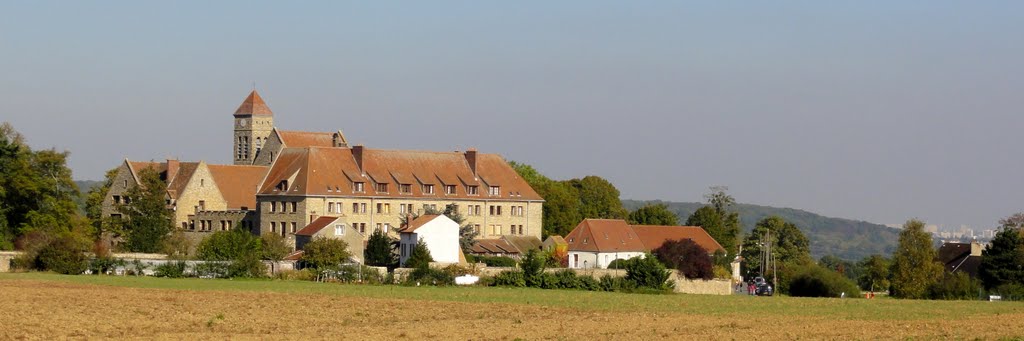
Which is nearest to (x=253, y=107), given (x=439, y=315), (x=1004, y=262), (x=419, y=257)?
(x=419, y=257)

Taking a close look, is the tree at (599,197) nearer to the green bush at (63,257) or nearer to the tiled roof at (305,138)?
the tiled roof at (305,138)

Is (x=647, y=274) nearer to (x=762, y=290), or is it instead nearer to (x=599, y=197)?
(x=762, y=290)

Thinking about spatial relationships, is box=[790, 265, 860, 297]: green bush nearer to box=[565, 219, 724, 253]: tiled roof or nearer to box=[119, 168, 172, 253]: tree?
box=[565, 219, 724, 253]: tiled roof

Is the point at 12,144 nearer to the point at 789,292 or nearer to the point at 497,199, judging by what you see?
the point at 497,199

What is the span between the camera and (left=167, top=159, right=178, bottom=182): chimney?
113 m

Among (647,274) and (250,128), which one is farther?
(250,128)

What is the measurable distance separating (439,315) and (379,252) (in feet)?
153

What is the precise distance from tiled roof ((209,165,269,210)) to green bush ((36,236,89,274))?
88.2 feet

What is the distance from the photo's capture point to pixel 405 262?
312 feet

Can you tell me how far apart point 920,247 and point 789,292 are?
10.8 meters

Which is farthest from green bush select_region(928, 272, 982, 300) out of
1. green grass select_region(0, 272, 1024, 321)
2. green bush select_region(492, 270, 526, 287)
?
green bush select_region(492, 270, 526, 287)

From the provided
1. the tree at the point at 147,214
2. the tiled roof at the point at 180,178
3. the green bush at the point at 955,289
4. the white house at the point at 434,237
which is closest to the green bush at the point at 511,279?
the white house at the point at 434,237

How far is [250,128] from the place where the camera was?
424 ft

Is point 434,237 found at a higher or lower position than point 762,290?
higher
